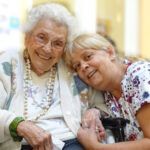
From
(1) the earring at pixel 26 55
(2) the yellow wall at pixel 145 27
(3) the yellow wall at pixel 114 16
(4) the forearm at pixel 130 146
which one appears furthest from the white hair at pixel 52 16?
(2) the yellow wall at pixel 145 27

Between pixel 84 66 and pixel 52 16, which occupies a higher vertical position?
pixel 52 16

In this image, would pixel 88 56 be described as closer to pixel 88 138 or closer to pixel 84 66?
pixel 84 66

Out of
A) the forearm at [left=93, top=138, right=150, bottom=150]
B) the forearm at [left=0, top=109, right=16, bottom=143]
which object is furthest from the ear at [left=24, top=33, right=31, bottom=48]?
the forearm at [left=93, top=138, right=150, bottom=150]

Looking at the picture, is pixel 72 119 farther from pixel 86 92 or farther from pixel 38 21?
pixel 38 21

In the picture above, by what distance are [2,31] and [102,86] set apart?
162 cm

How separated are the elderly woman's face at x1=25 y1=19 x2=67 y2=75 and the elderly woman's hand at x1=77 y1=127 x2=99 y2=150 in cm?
36

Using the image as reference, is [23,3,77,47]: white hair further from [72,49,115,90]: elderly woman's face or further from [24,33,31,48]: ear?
[72,49,115,90]: elderly woman's face

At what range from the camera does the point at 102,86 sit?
67.9 inches

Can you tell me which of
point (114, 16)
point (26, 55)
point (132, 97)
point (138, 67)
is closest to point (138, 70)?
point (138, 67)

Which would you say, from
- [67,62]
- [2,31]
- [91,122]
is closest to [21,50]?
[67,62]

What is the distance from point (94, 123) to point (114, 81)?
22 cm

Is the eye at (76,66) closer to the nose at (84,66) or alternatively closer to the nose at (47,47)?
the nose at (84,66)

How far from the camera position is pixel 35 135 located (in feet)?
4.90

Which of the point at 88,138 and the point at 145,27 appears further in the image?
the point at 145,27
